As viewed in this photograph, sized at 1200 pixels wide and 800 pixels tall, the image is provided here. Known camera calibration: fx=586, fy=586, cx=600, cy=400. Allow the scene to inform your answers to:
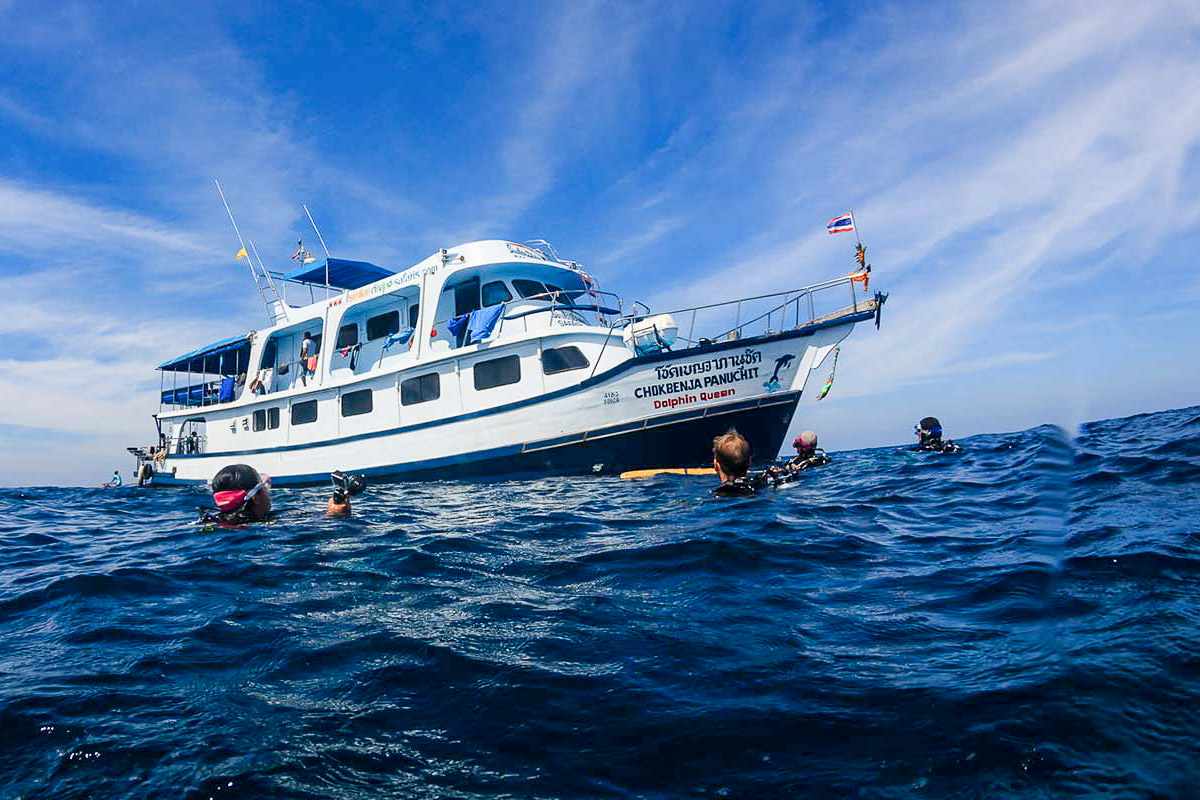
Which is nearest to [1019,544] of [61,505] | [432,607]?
[432,607]

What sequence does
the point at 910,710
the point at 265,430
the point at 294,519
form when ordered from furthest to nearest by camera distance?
1. the point at 265,430
2. the point at 294,519
3. the point at 910,710

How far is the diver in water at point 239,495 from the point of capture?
18.7ft

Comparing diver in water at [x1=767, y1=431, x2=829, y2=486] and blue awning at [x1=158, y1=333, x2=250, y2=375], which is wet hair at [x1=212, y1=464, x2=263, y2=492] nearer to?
diver in water at [x1=767, y1=431, x2=829, y2=486]

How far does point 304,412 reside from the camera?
15.7 m

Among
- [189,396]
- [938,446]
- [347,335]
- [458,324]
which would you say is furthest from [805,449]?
[189,396]

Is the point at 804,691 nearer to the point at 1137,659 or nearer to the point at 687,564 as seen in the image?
the point at 1137,659

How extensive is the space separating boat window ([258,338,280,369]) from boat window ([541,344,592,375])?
9.80 m

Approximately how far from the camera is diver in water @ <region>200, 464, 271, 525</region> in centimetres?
571

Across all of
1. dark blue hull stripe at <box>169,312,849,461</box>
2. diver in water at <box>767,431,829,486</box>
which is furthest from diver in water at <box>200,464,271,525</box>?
dark blue hull stripe at <box>169,312,849,461</box>

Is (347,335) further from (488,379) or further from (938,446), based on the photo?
(938,446)

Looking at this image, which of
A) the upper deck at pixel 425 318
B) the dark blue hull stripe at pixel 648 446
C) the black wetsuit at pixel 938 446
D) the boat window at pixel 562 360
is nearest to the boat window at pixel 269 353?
the upper deck at pixel 425 318

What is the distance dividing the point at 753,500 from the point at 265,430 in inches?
588

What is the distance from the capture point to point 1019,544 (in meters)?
4.33

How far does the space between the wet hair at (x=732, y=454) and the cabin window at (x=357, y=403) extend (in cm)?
1066
